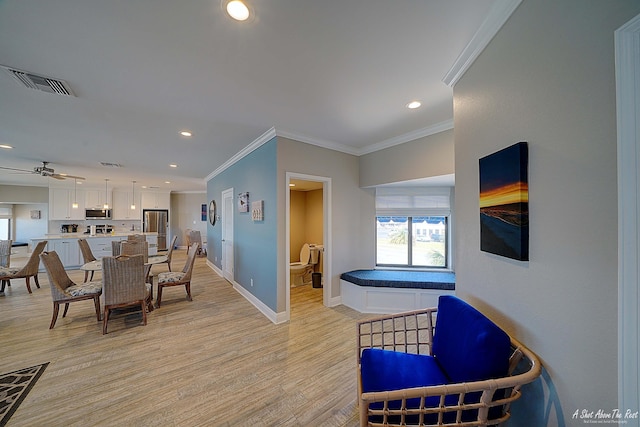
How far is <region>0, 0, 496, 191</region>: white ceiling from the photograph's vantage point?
1.27m

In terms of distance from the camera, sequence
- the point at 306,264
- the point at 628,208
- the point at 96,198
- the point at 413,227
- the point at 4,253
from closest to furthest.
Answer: the point at 628,208, the point at 413,227, the point at 4,253, the point at 306,264, the point at 96,198

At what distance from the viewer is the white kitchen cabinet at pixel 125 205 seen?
8016mm

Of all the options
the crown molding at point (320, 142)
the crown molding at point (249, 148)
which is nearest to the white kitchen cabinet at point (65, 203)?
the crown molding at point (249, 148)

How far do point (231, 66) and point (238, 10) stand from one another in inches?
21.0

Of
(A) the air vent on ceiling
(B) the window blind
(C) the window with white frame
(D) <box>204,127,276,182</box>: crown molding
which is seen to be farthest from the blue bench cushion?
(A) the air vent on ceiling

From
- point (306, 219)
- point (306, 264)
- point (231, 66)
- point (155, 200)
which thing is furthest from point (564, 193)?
point (155, 200)

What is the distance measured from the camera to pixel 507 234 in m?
1.17

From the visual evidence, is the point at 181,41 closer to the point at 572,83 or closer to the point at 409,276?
the point at 572,83

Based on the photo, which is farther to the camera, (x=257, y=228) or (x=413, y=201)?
(x=413, y=201)

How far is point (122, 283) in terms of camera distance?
2811 millimetres

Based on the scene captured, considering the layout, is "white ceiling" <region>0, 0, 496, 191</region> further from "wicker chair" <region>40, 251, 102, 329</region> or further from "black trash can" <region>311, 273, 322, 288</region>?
"black trash can" <region>311, 273, 322, 288</region>

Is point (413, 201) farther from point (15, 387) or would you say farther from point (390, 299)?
point (15, 387)

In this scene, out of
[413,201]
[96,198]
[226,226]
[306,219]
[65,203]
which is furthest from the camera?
[96,198]

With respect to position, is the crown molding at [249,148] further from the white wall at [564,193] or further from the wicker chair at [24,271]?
the wicker chair at [24,271]
